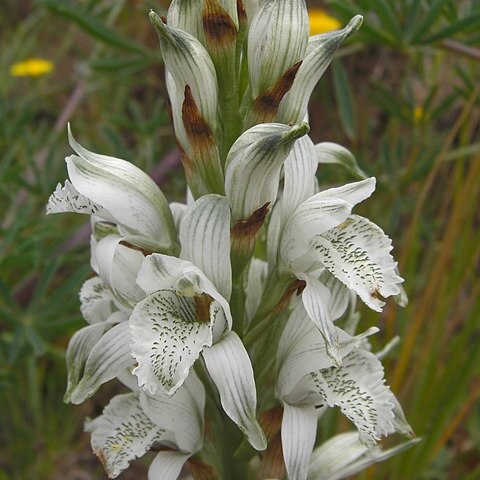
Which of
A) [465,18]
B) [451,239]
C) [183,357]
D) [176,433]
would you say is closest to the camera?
[183,357]

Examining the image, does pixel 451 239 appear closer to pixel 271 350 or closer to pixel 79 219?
pixel 271 350

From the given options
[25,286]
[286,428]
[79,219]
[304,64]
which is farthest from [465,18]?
[79,219]

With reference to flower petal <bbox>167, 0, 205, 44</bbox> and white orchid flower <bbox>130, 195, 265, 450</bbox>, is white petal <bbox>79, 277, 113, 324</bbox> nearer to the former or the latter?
white orchid flower <bbox>130, 195, 265, 450</bbox>

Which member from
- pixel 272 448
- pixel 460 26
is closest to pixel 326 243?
pixel 272 448

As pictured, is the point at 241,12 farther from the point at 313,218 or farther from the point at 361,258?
the point at 361,258

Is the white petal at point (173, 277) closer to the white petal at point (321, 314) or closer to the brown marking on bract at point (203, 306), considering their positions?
the brown marking on bract at point (203, 306)

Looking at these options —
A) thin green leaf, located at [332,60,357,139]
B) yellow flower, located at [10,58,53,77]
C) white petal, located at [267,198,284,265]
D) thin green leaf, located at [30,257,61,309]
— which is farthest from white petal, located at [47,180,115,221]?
yellow flower, located at [10,58,53,77]

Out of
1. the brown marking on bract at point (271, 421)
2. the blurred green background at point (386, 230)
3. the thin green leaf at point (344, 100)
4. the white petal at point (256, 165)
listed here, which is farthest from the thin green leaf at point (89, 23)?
the brown marking on bract at point (271, 421)
